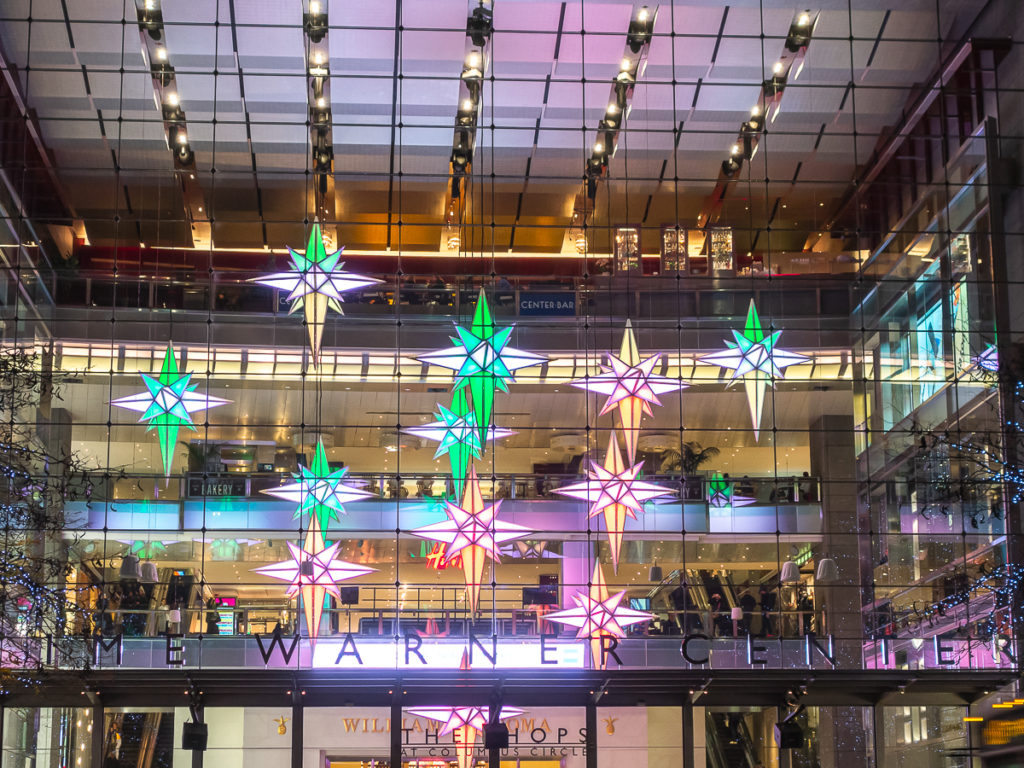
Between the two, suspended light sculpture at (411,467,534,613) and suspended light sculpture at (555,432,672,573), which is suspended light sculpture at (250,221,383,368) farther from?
suspended light sculpture at (555,432,672,573)

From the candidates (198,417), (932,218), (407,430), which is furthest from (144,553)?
(932,218)

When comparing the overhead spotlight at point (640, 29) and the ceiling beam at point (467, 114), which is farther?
the overhead spotlight at point (640, 29)

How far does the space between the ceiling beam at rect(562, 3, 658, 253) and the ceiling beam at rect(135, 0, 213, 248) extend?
7.07 m

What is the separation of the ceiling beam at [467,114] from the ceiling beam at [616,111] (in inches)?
86.5

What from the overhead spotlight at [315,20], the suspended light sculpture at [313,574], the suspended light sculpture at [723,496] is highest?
the overhead spotlight at [315,20]

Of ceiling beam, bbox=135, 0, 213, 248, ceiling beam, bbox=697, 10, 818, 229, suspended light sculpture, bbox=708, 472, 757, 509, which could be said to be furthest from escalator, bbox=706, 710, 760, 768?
A: ceiling beam, bbox=135, 0, 213, 248

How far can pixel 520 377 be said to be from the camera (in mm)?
26750

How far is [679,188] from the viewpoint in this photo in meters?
28.5

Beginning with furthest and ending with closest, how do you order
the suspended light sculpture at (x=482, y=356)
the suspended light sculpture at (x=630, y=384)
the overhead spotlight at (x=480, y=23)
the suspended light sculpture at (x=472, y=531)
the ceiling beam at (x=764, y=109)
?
the ceiling beam at (x=764, y=109)
the overhead spotlight at (x=480, y=23)
the suspended light sculpture at (x=630, y=384)
the suspended light sculpture at (x=482, y=356)
the suspended light sculpture at (x=472, y=531)

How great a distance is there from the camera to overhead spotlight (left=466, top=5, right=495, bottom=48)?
2331 cm

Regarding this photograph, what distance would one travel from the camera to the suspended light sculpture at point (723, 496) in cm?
2661

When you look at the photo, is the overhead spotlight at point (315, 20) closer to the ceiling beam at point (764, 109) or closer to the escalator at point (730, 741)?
the ceiling beam at point (764, 109)

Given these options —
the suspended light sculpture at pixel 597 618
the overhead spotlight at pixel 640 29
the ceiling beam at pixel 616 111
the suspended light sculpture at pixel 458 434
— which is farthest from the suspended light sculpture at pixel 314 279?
the overhead spotlight at pixel 640 29

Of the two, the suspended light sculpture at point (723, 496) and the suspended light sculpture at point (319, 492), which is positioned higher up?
the suspended light sculpture at point (723, 496)
